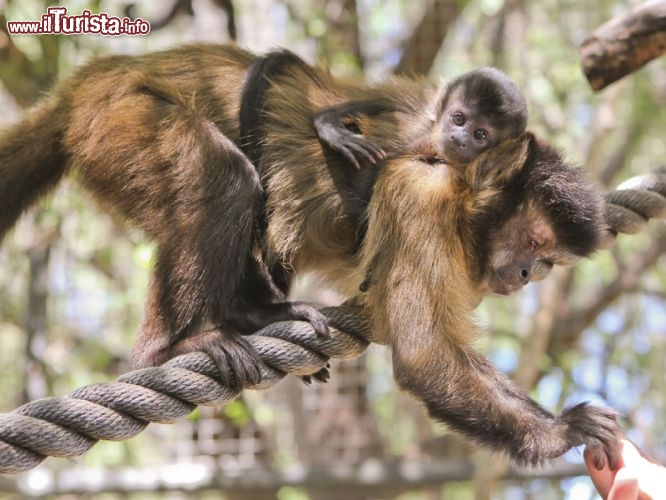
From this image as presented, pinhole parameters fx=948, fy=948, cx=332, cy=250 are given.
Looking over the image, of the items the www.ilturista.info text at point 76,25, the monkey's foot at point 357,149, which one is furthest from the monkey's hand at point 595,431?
the www.ilturista.info text at point 76,25

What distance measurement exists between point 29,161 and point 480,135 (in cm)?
248

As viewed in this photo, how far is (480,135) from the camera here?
529 centimetres

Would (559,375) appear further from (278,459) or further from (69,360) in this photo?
(69,360)

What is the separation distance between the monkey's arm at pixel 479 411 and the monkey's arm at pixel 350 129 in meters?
1.06

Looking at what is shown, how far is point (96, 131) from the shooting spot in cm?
504

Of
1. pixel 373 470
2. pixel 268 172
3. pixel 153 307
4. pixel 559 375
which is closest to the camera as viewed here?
pixel 153 307

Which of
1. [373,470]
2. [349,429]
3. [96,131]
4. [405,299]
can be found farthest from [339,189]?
[349,429]

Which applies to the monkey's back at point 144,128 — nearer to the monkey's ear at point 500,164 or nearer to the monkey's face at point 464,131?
the monkey's face at point 464,131

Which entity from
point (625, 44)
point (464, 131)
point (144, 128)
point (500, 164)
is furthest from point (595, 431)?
point (144, 128)

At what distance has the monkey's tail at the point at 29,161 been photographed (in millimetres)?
5102

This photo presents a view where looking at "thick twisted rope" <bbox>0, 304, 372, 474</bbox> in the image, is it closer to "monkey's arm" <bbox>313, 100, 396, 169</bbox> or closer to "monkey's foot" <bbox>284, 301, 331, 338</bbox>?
"monkey's foot" <bbox>284, 301, 331, 338</bbox>

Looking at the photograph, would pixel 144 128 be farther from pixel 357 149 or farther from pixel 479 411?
pixel 479 411

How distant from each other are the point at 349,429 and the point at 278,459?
85cm

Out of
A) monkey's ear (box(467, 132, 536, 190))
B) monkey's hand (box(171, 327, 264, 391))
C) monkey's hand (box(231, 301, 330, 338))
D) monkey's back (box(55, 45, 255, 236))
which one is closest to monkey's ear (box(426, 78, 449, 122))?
monkey's ear (box(467, 132, 536, 190))
